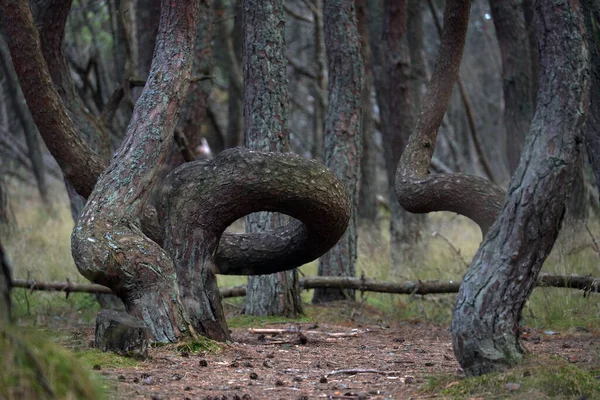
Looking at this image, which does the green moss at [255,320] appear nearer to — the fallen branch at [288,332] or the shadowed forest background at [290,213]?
the shadowed forest background at [290,213]

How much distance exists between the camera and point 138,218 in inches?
221

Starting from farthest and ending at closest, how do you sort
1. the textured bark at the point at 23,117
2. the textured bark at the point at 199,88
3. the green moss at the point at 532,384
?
1. the textured bark at the point at 23,117
2. the textured bark at the point at 199,88
3. the green moss at the point at 532,384

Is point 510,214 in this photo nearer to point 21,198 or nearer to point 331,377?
point 331,377

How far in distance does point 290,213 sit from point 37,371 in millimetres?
3348

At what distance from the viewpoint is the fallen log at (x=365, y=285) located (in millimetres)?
7898

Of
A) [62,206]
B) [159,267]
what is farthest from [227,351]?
[62,206]

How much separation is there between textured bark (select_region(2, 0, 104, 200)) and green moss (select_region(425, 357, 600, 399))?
404cm

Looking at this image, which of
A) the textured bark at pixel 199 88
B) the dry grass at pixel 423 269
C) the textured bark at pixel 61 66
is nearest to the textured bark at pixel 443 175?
the dry grass at pixel 423 269

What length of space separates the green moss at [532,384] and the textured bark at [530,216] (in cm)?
11

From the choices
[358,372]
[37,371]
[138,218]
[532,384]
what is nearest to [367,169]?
[138,218]

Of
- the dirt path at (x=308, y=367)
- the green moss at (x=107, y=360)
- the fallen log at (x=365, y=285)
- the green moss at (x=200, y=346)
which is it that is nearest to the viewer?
the dirt path at (x=308, y=367)

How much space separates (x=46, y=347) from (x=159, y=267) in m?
2.21

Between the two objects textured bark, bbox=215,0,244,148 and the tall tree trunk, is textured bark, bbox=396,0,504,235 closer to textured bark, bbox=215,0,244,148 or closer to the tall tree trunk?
the tall tree trunk

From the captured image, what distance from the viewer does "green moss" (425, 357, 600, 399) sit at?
13.5 feet
